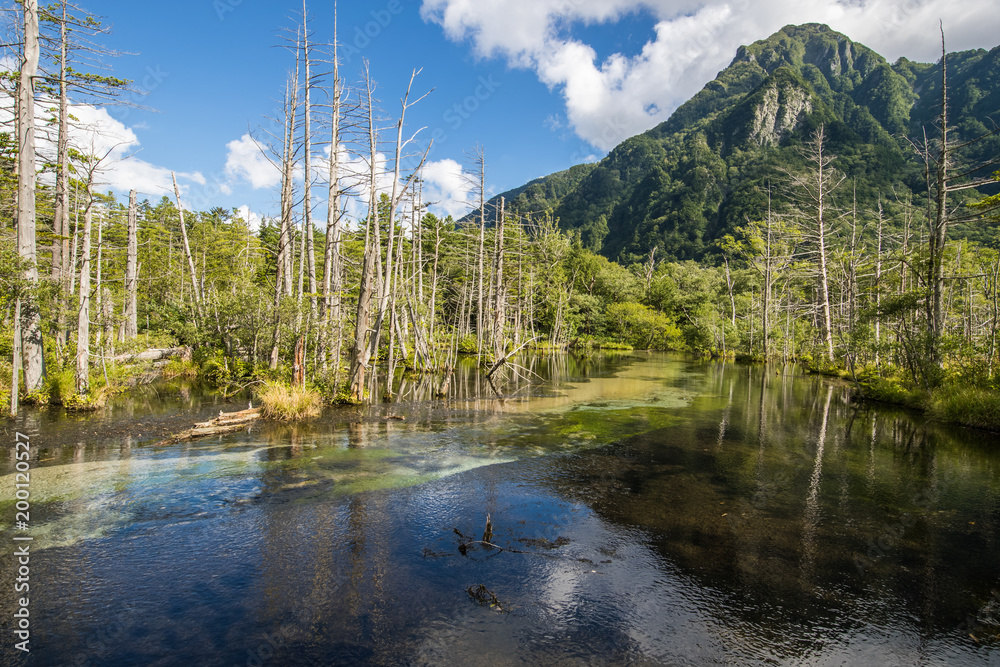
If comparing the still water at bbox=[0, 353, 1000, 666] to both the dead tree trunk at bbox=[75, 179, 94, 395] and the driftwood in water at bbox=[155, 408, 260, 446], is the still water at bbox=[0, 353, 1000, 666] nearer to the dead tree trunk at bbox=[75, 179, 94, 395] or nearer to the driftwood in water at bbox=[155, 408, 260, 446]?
the driftwood in water at bbox=[155, 408, 260, 446]

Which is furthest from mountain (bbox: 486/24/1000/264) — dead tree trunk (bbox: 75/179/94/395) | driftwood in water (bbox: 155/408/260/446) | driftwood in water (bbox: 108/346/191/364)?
driftwood in water (bbox: 155/408/260/446)

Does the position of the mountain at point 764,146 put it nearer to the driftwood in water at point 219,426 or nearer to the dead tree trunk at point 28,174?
the dead tree trunk at point 28,174

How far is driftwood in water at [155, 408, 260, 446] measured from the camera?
1127cm

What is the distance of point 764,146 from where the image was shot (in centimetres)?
10575

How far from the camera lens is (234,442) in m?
11.2

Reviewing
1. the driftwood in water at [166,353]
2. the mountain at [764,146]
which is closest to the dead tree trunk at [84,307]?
the driftwood in water at [166,353]

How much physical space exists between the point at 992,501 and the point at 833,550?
4.70 metres

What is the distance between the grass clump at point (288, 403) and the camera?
1359 centimetres

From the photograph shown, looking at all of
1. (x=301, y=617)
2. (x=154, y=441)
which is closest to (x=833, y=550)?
(x=301, y=617)

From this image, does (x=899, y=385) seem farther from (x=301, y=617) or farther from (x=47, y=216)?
(x=47, y=216)

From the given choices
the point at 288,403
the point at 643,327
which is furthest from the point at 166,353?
the point at 643,327

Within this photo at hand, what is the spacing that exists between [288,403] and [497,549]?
961cm

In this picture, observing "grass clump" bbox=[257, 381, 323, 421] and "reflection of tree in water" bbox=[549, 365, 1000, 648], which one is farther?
"grass clump" bbox=[257, 381, 323, 421]

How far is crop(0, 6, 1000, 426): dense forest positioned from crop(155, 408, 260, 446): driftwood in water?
4.05ft
